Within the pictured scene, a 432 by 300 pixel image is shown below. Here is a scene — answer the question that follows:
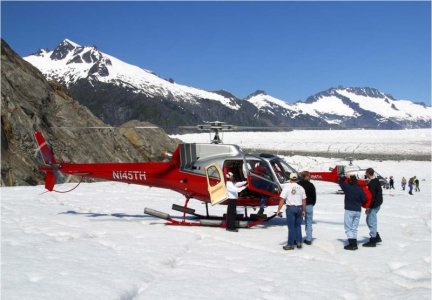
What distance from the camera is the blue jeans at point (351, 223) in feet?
29.7

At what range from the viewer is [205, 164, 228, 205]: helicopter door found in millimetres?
11066

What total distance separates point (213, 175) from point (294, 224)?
3.37m

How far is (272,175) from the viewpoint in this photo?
11.2 meters

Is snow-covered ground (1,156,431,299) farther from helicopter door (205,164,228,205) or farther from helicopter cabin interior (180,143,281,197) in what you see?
helicopter cabin interior (180,143,281,197)

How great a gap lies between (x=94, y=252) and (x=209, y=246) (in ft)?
8.04

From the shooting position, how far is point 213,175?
11.6 meters

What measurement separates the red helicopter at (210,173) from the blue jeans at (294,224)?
2.20 meters

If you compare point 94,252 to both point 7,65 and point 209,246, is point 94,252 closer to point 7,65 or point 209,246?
point 209,246

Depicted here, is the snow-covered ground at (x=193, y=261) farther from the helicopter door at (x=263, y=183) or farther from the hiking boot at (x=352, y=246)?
the helicopter door at (x=263, y=183)

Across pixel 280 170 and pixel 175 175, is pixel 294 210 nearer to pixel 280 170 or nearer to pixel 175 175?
pixel 280 170

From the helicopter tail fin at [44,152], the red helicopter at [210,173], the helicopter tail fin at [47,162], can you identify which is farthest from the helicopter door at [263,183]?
the helicopter tail fin at [44,152]

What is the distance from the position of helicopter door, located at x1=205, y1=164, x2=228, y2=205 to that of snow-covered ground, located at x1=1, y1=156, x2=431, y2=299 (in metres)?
0.86

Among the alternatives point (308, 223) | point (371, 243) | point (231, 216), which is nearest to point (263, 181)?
point (231, 216)

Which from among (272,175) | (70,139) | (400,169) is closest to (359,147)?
(400,169)
